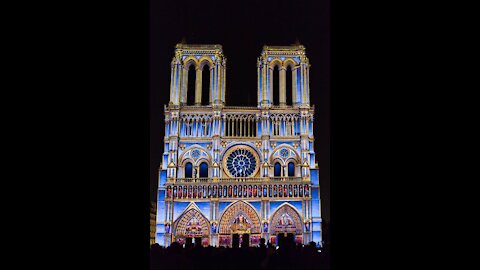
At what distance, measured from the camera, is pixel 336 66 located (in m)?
4.89

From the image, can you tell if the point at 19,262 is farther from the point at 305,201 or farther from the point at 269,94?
the point at 269,94

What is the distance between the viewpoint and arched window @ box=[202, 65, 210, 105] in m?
30.5

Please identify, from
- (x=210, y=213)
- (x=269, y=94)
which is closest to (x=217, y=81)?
(x=269, y=94)

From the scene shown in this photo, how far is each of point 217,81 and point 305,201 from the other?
967 centimetres

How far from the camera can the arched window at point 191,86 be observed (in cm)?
3039

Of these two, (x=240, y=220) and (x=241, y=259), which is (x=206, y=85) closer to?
(x=240, y=220)

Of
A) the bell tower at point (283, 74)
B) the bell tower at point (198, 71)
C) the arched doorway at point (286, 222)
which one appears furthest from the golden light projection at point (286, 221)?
the bell tower at point (198, 71)

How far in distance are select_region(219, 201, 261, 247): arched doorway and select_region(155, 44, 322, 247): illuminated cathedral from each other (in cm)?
6

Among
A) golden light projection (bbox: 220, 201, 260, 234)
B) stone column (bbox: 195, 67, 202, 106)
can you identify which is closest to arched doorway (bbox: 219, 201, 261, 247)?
golden light projection (bbox: 220, 201, 260, 234)

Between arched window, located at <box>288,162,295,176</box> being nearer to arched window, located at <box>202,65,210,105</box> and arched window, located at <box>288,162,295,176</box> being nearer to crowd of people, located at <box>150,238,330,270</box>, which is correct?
arched window, located at <box>202,65,210,105</box>

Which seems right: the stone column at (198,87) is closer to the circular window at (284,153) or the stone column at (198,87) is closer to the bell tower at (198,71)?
the bell tower at (198,71)

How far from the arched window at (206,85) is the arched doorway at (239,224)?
7.89 meters

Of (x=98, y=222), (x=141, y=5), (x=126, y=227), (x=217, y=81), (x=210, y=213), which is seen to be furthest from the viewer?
(x=217, y=81)

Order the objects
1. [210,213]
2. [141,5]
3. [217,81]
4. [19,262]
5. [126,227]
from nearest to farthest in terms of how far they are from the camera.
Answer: [19,262] → [126,227] → [141,5] → [210,213] → [217,81]
